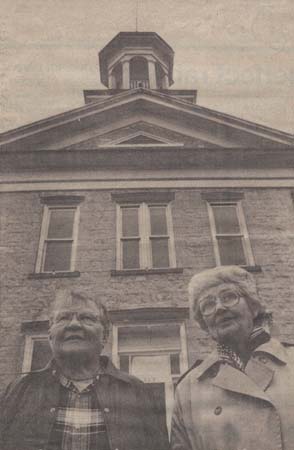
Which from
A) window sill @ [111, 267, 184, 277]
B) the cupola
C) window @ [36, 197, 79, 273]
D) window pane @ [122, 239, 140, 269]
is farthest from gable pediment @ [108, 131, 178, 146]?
the cupola

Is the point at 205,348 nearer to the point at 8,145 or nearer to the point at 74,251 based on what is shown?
the point at 74,251

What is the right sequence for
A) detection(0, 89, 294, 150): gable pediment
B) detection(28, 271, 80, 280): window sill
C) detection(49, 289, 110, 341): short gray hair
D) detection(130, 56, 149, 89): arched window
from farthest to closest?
detection(130, 56, 149, 89): arched window → detection(0, 89, 294, 150): gable pediment → detection(28, 271, 80, 280): window sill → detection(49, 289, 110, 341): short gray hair

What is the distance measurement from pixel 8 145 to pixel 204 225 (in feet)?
7.50

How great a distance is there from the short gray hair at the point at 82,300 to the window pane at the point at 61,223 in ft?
2.90

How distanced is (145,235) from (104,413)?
205 cm

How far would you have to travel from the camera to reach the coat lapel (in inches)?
125

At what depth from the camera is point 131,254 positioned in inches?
188

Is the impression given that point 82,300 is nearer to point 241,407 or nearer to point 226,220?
point 241,407

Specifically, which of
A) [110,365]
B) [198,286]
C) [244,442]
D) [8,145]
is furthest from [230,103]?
[244,442]

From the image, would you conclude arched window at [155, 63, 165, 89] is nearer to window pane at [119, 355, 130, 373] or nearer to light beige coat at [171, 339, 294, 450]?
window pane at [119, 355, 130, 373]

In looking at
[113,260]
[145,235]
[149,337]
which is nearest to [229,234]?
[145,235]

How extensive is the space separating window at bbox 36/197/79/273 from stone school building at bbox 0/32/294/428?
1 centimetres

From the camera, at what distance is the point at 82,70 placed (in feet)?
16.3

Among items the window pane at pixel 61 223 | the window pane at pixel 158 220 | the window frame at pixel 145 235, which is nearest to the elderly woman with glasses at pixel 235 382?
the window frame at pixel 145 235
